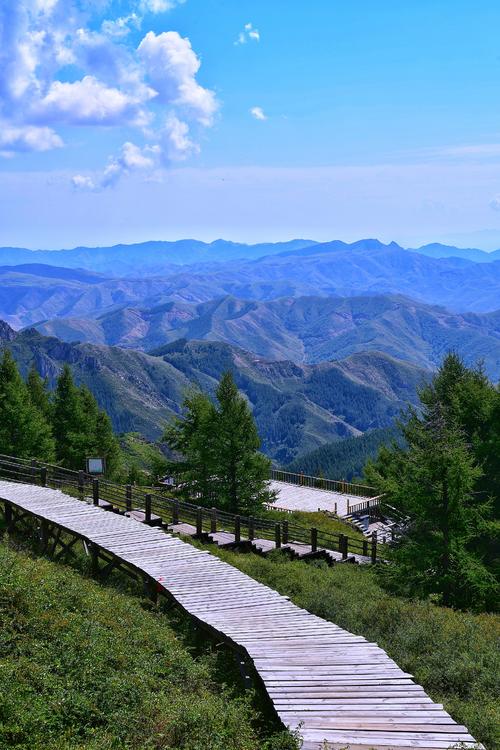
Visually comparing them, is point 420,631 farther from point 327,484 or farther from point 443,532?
point 327,484

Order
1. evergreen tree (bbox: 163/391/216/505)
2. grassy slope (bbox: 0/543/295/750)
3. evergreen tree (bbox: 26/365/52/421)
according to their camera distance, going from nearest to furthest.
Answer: grassy slope (bbox: 0/543/295/750)
evergreen tree (bbox: 163/391/216/505)
evergreen tree (bbox: 26/365/52/421)

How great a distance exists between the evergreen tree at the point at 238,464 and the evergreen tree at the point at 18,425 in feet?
Answer: 44.3

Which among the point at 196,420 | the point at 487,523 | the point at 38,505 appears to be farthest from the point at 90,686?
the point at 196,420

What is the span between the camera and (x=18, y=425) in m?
41.9

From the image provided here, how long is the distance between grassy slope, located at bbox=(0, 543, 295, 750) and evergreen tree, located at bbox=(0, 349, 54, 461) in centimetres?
2863

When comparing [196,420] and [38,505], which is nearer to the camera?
[38,505]

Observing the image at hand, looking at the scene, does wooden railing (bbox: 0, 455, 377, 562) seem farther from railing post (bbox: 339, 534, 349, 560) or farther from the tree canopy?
the tree canopy

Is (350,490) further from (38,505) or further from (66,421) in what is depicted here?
(38,505)

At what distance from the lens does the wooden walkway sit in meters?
9.59

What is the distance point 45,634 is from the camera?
11789 millimetres

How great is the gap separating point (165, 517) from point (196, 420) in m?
13.7

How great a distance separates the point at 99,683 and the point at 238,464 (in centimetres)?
2361

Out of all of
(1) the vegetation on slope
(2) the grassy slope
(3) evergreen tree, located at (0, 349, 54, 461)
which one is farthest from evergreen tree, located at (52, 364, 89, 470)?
(1) the vegetation on slope

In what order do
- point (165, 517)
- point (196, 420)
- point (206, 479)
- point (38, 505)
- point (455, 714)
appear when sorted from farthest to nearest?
point (196, 420) < point (206, 479) < point (165, 517) < point (38, 505) < point (455, 714)
